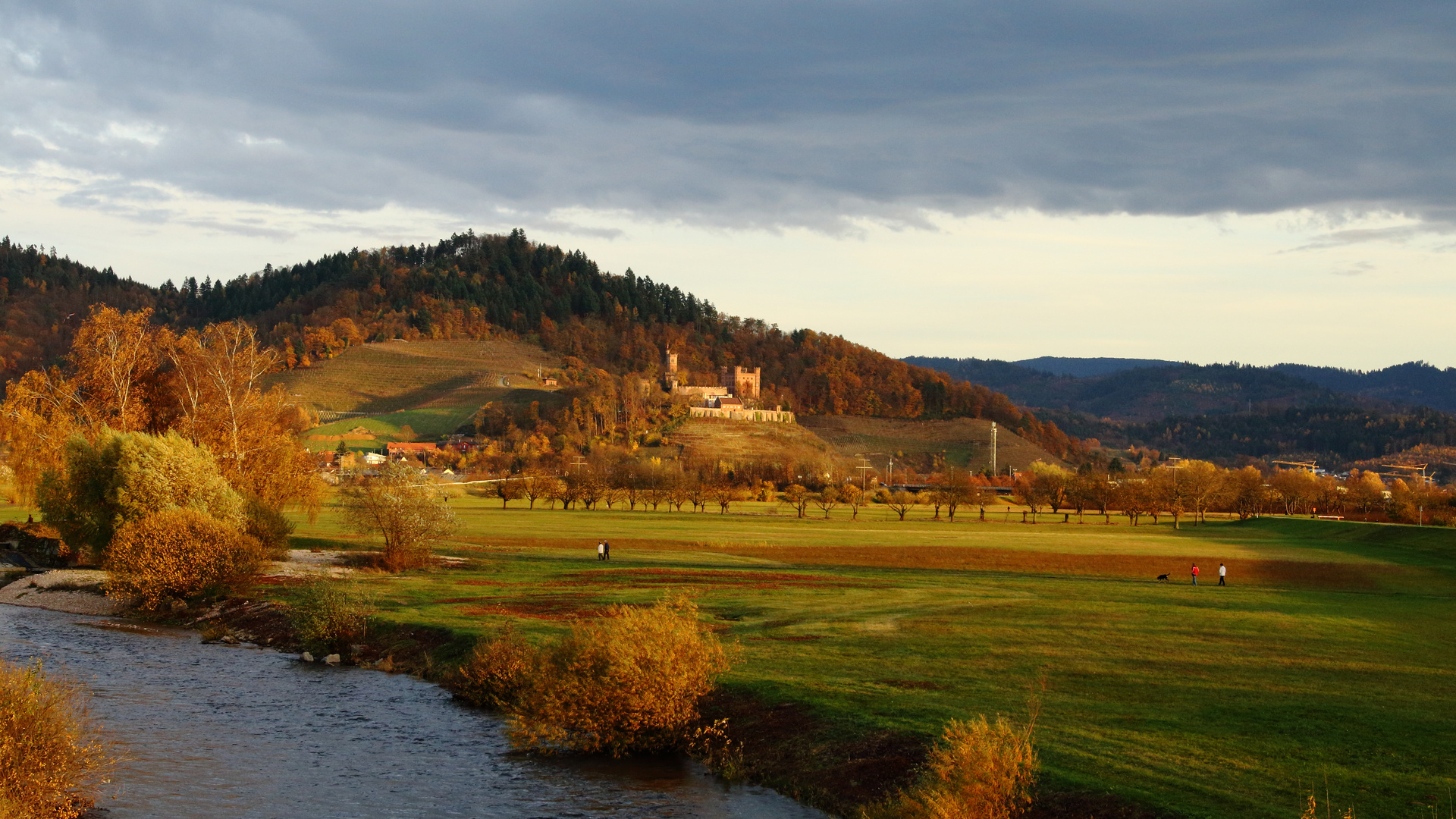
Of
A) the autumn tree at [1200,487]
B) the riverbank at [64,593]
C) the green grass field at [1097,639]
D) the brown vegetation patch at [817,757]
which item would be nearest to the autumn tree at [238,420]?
the green grass field at [1097,639]

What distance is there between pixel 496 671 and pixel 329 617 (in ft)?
39.2

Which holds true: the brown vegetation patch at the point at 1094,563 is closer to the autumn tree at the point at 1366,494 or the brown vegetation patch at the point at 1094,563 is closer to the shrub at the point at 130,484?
the shrub at the point at 130,484

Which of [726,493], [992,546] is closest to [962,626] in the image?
[992,546]

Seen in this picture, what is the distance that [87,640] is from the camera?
41.2 meters

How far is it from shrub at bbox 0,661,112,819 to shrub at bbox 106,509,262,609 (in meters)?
30.1

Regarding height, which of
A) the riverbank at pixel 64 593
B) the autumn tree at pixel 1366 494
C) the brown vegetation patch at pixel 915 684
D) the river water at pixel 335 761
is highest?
the autumn tree at pixel 1366 494

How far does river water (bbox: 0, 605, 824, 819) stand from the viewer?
22.4 meters

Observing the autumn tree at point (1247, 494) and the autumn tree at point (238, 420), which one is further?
the autumn tree at point (1247, 494)

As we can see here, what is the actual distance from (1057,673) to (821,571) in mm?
32261

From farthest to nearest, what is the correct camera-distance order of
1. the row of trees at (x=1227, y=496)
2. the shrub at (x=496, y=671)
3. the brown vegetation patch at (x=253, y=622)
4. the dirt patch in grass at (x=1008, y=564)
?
the row of trees at (x=1227, y=496)
the dirt patch in grass at (x=1008, y=564)
the brown vegetation patch at (x=253, y=622)
the shrub at (x=496, y=671)

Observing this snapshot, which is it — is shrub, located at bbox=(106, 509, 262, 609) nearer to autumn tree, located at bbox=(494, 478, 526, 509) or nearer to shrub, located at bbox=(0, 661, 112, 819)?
shrub, located at bbox=(0, 661, 112, 819)

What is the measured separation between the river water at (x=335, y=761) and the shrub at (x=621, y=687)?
0.62 meters

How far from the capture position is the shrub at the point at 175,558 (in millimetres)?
48688

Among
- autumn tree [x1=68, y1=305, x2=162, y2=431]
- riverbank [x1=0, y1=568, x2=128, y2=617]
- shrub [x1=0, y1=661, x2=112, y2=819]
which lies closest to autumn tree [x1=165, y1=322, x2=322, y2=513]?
autumn tree [x1=68, y1=305, x2=162, y2=431]
